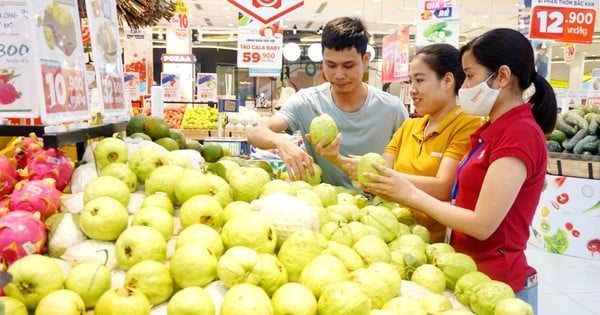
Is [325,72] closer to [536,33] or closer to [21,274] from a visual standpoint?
[21,274]

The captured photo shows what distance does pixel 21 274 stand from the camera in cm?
119

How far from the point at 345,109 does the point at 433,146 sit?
0.79 meters

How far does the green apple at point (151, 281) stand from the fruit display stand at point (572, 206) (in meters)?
5.27

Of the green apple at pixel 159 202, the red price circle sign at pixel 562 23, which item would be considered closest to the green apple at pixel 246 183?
the green apple at pixel 159 202

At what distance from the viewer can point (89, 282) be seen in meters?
1.23

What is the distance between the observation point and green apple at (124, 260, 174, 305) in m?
1.24

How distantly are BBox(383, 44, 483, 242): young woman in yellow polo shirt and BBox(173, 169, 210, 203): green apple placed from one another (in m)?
1.01

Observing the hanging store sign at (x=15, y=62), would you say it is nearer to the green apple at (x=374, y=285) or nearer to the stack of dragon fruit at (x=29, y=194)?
the stack of dragon fruit at (x=29, y=194)

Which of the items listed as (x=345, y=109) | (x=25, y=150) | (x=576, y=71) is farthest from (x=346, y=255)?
(x=576, y=71)

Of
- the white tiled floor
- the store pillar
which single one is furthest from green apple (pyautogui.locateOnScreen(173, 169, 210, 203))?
the store pillar

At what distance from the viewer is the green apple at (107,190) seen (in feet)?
5.13

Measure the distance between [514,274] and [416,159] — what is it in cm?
77

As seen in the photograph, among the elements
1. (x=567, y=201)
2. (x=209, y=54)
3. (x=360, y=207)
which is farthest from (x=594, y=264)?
(x=209, y=54)

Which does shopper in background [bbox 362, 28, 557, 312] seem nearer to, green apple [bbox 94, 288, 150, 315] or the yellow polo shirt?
the yellow polo shirt
